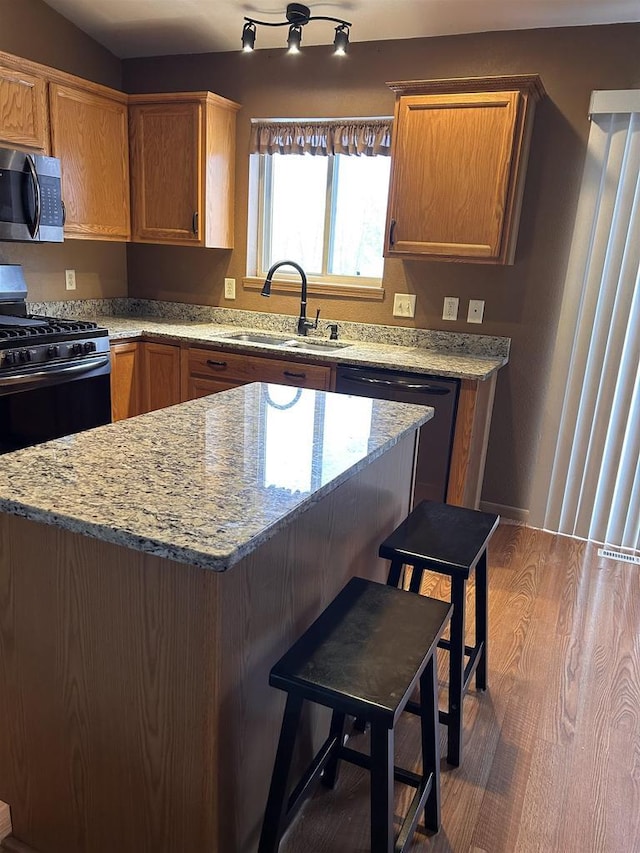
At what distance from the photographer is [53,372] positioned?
2.94m

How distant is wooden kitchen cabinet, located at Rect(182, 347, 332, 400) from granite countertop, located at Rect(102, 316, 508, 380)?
0.05m

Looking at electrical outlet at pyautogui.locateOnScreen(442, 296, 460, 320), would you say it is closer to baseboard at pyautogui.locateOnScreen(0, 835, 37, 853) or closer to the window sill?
the window sill

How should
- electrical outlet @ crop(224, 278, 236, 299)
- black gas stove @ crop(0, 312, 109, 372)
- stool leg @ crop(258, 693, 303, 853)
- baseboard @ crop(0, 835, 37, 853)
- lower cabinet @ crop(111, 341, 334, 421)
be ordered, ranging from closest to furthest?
stool leg @ crop(258, 693, 303, 853) → baseboard @ crop(0, 835, 37, 853) → black gas stove @ crop(0, 312, 109, 372) → lower cabinet @ crop(111, 341, 334, 421) → electrical outlet @ crop(224, 278, 236, 299)

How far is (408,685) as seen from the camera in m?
1.18

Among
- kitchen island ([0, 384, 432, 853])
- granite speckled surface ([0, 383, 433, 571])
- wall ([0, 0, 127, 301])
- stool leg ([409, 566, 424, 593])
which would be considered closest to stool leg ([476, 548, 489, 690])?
stool leg ([409, 566, 424, 593])

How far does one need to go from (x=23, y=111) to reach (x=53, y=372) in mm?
1317

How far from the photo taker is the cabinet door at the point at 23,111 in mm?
2949

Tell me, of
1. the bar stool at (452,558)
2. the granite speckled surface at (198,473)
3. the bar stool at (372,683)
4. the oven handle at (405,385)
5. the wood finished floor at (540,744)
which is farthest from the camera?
the oven handle at (405,385)

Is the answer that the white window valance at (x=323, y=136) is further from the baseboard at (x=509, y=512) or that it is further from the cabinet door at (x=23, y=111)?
the baseboard at (x=509, y=512)

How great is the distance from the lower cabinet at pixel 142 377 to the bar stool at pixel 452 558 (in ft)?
6.70

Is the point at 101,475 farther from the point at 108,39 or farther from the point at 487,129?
the point at 108,39

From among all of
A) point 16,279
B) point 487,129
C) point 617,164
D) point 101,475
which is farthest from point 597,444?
point 16,279

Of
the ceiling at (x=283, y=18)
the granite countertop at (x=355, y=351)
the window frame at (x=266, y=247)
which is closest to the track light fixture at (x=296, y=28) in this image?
the ceiling at (x=283, y=18)

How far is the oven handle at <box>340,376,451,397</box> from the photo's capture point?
2.89 meters
